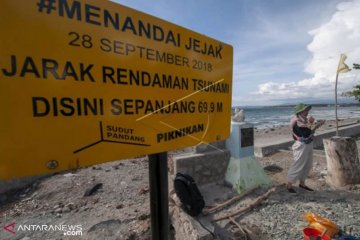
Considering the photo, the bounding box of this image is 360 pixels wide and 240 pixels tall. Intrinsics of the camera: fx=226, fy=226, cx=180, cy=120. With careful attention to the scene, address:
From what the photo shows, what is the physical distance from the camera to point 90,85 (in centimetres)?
109

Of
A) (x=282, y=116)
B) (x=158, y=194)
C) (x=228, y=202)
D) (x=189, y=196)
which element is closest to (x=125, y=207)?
(x=189, y=196)

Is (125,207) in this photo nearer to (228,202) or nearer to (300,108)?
(228,202)

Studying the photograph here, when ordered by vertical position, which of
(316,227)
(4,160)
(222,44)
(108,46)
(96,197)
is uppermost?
(222,44)

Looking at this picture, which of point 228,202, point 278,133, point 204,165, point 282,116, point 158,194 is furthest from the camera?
point 282,116

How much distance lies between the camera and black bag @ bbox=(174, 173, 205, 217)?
382 centimetres

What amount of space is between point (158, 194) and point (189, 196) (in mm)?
2628

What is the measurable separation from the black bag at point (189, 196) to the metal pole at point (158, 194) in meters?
2.51

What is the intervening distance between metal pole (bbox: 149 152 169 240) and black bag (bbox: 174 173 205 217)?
2505 mm

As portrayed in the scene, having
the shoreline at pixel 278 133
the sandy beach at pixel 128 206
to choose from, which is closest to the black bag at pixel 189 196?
the sandy beach at pixel 128 206

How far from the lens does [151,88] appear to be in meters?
1.30

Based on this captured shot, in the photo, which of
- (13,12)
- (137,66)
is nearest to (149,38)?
(137,66)

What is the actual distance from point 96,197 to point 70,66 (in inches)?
212

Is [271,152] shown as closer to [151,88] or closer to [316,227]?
[316,227]

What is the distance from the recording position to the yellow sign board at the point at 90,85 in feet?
3.01
